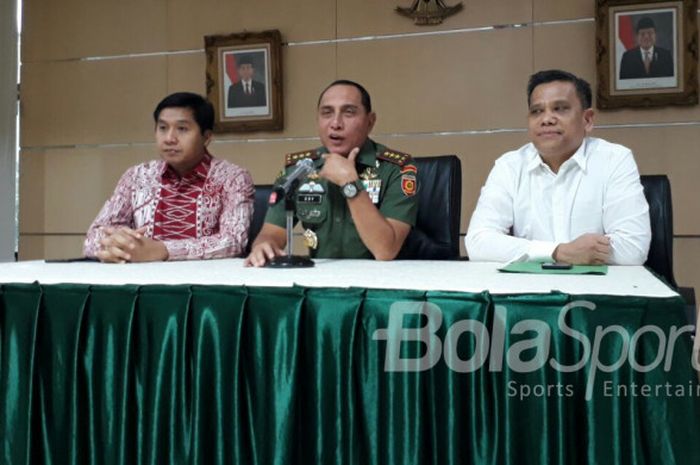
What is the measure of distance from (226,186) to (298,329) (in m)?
1.19

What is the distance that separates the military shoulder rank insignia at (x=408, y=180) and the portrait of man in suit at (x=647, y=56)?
1.78 meters

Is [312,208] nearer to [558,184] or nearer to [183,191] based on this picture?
[183,191]

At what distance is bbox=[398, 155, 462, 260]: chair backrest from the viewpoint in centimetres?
224

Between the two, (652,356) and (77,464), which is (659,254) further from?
(77,464)

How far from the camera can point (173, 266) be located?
168cm

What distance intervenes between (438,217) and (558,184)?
40cm

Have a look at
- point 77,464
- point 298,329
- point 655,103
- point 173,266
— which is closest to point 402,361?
point 298,329

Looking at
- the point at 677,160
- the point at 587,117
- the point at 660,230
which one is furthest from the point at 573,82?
the point at 677,160

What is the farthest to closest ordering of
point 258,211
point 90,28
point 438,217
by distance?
point 90,28 < point 258,211 < point 438,217

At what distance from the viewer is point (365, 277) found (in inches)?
53.6

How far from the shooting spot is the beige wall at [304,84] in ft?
11.5

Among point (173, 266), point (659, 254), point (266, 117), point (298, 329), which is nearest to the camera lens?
point (298, 329)

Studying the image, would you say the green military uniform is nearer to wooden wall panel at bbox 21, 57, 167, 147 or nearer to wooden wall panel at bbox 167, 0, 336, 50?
wooden wall panel at bbox 167, 0, 336, 50

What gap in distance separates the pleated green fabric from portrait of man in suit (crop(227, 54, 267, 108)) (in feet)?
9.07
